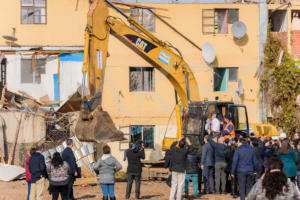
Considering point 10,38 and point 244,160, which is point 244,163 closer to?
point 244,160

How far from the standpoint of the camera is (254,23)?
31203mm

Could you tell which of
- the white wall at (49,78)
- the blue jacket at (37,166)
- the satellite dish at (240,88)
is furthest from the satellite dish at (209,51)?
the blue jacket at (37,166)

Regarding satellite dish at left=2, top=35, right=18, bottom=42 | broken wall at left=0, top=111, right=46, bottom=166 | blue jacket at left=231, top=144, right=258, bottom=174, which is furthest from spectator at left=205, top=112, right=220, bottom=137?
satellite dish at left=2, top=35, right=18, bottom=42

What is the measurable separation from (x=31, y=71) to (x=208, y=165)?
1395 cm

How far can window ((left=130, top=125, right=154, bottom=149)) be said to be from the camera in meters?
30.3

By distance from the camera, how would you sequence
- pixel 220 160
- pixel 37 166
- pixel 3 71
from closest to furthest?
1. pixel 37 166
2. pixel 220 160
3. pixel 3 71

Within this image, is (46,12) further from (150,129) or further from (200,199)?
(200,199)

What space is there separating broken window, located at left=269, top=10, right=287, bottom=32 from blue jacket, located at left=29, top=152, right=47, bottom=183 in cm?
1915

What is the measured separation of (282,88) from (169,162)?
48.3 ft

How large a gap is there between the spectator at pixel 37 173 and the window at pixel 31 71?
15.5m

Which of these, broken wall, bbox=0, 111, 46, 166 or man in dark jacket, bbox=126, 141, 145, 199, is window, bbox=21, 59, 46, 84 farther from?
man in dark jacket, bbox=126, 141, 145, 199

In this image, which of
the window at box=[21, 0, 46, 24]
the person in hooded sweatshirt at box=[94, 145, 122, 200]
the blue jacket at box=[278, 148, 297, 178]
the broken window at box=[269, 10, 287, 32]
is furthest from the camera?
the broken window at box=[269, 10, 287, 32]

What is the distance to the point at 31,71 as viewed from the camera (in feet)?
102

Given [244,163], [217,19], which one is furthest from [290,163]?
[217,19]
